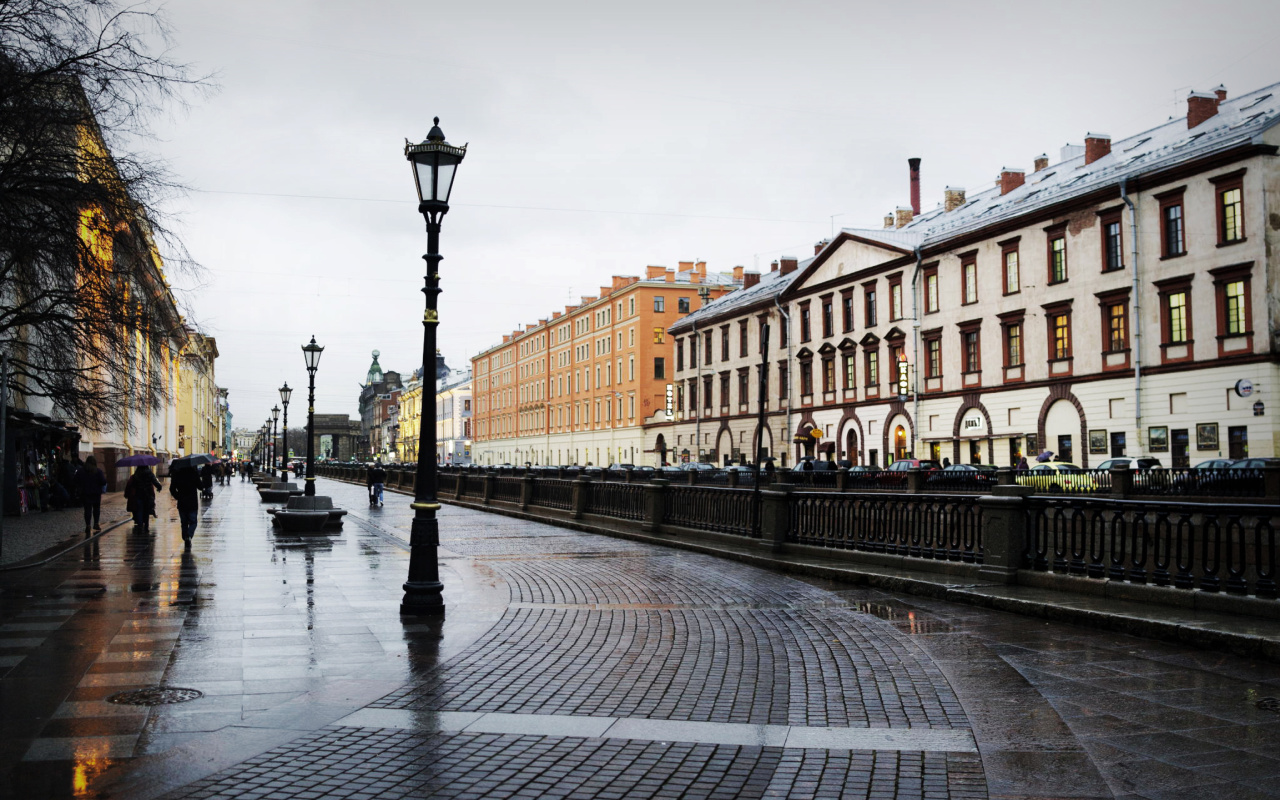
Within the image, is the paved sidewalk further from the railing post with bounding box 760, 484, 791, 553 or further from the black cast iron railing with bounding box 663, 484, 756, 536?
the railing post with bounding box 760, 484, 791, 553

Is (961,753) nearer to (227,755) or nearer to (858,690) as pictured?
(858,690)

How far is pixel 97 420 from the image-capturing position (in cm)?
1772

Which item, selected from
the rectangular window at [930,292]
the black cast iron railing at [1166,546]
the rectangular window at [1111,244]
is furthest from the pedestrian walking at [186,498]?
the rectangular window at [930,292]

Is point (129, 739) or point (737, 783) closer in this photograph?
point (737, 783)

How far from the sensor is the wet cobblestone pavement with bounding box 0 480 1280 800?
17.4ft

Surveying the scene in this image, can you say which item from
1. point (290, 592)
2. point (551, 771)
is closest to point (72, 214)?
point (290, 592)

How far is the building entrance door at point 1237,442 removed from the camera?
120 ft

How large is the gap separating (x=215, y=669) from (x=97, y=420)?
1168 centimetres

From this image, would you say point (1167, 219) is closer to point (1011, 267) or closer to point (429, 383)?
point (1011, 267)

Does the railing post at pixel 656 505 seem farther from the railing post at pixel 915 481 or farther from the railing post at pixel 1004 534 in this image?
the railing post at pixel 915 481

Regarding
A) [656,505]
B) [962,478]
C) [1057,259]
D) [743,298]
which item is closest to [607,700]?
[656,505]

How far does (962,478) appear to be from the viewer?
1467 inches

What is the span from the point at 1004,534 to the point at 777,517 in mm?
5036

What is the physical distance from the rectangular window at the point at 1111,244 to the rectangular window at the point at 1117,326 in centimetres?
163
